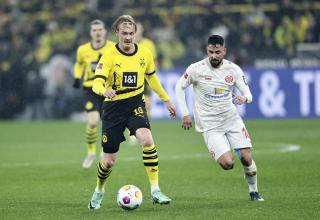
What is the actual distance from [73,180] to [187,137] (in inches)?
362

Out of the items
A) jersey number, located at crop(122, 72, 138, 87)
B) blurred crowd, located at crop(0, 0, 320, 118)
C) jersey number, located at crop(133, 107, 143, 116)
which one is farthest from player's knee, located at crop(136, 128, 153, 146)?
blurred crowd, located at crop(0, 0, 320, 118)

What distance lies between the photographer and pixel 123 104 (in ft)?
35.9

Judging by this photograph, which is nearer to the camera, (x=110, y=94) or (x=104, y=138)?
(x=110, y=94)

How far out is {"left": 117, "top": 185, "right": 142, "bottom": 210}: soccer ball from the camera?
407 inches

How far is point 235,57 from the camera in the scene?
27.3 m

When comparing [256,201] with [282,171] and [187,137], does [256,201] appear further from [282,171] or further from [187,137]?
[187,137]

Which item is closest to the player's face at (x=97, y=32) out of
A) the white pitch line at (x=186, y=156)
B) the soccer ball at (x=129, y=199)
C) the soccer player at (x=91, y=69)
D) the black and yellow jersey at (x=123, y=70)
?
the soccer player at (x=91, y=69)

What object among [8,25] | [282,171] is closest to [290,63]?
[8,25]

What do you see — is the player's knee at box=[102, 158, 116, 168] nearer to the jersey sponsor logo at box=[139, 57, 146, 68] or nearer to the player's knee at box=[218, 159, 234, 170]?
the jersey sponsor logo at box=[139, 57, 146, 68]

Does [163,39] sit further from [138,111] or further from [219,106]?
[138,111]

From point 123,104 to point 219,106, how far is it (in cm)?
133

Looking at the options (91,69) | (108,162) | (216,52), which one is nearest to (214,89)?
(216,52)

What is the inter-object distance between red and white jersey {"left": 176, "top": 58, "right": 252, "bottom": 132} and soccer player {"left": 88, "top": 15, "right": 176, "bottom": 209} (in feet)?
2.18

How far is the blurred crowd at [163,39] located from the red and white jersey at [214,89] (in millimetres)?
16288
